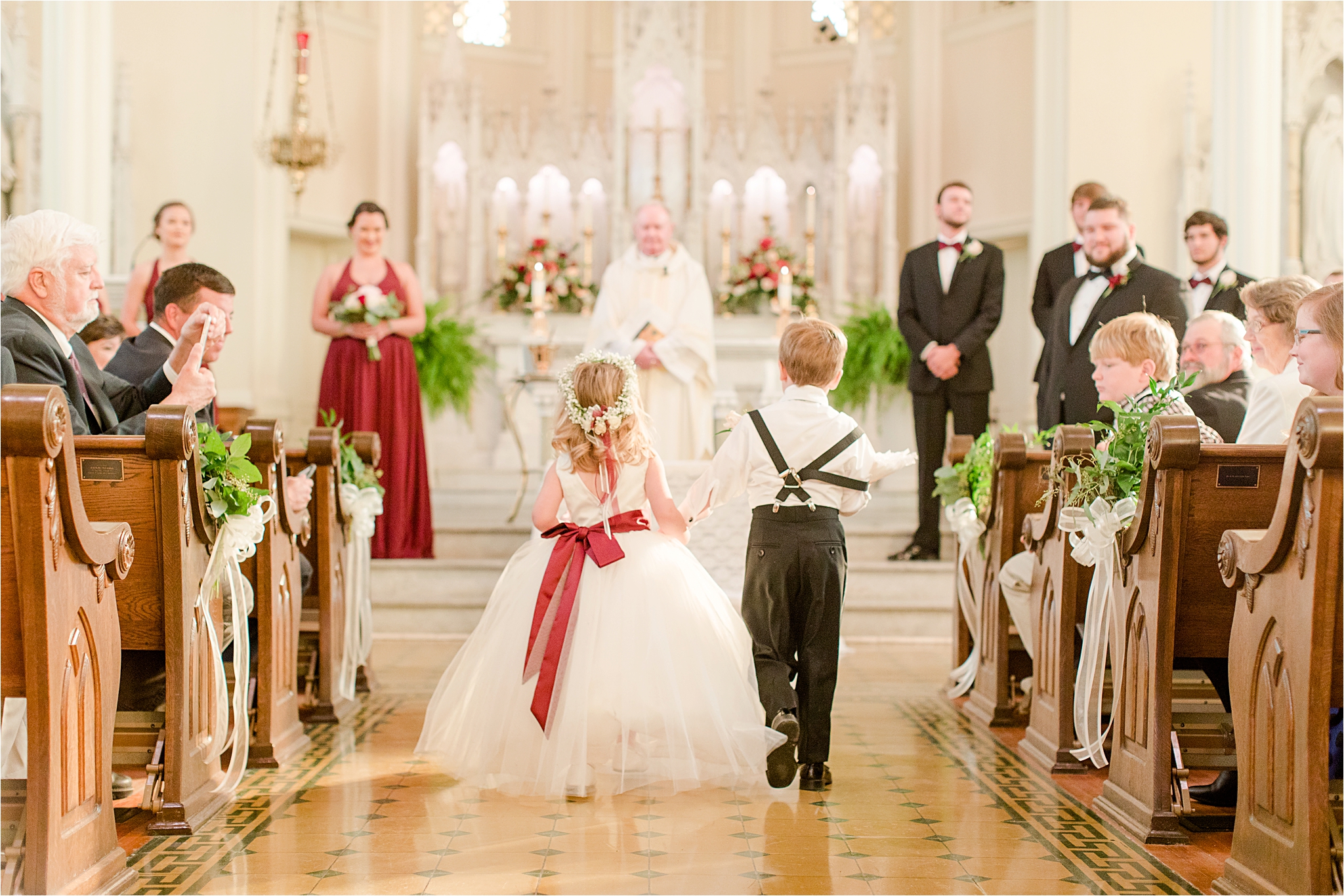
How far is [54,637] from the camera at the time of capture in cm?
274

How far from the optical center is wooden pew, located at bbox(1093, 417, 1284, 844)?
3309mm

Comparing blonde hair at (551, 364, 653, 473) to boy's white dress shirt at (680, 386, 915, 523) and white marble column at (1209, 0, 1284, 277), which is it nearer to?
boy's white dress shirt at (680, 386, 915, 523)

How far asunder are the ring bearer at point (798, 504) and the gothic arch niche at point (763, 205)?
→ 6934mm

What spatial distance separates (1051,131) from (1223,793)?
691cm

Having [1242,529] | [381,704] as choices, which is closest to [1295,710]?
[1242,529]

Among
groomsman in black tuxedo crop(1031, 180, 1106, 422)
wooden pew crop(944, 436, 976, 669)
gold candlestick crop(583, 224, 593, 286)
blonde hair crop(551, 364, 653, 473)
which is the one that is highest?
gold candlestick crop(583, 224, 593, 286)

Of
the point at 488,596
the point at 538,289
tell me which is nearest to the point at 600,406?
the point at 488,596

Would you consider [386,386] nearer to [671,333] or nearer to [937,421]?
[671,333]

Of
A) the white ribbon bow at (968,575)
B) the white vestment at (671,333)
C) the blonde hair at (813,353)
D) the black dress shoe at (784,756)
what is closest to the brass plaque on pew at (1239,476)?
the blonde hair at (813,353)

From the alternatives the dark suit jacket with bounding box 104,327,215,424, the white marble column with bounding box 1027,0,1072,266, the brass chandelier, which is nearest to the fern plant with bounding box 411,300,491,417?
the brass chandelier

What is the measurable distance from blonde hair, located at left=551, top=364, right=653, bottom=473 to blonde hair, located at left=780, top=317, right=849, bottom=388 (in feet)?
1.61

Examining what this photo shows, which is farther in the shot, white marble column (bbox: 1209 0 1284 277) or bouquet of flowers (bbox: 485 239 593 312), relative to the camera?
bouquet of flowers (bbox: 485 239 593 312)

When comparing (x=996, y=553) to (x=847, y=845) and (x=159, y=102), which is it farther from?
(x=159, y=102)

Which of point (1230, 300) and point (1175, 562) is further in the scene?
point (1230, 300)
